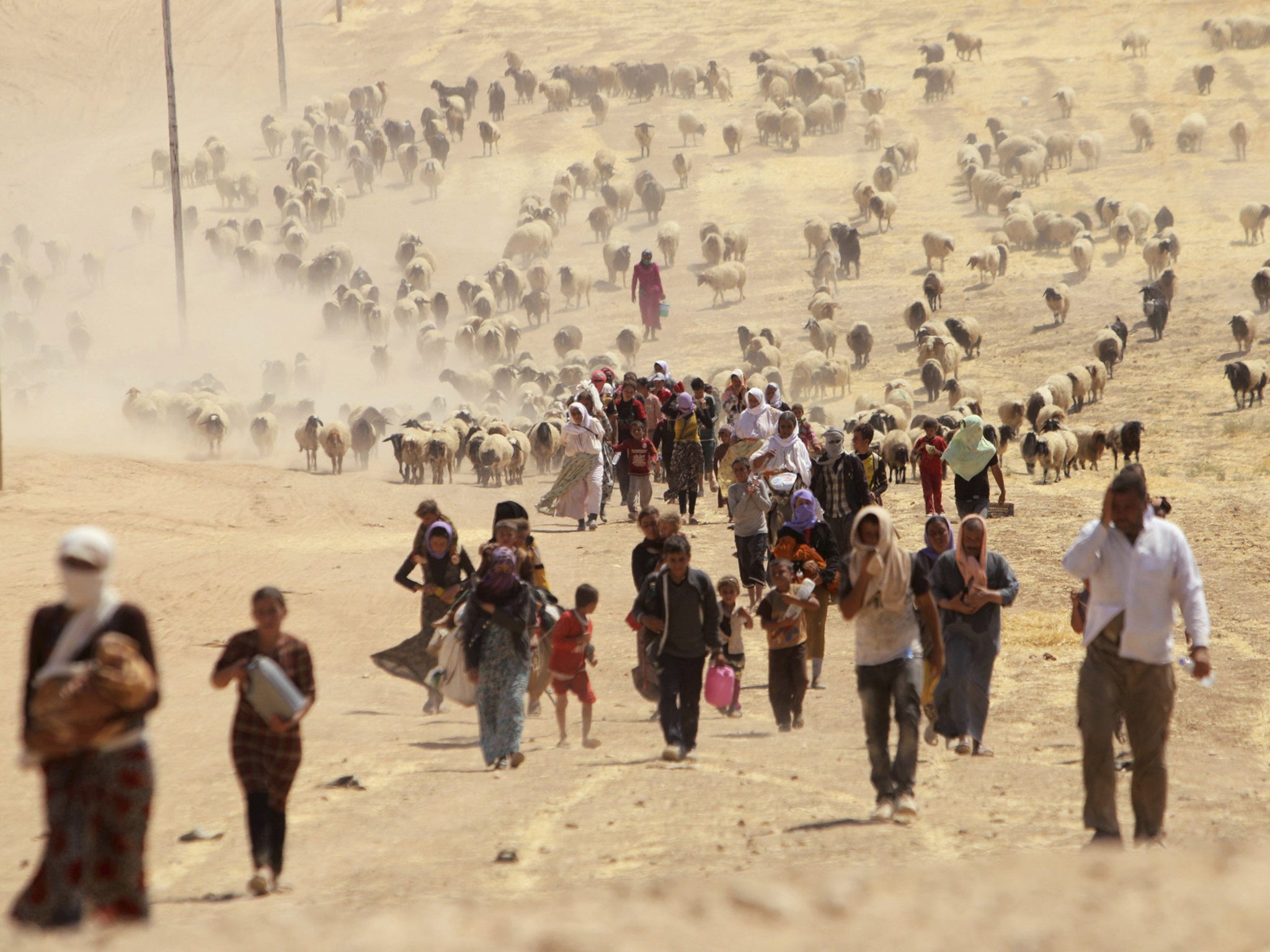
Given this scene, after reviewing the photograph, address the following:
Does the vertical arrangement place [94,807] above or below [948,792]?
above

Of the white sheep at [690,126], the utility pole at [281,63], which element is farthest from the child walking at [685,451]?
the utility pole at [281,63]

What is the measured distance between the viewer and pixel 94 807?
4367 millimetres

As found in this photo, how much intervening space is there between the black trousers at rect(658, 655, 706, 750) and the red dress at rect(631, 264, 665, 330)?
2450 centimetres

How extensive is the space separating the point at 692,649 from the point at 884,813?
1516 mm

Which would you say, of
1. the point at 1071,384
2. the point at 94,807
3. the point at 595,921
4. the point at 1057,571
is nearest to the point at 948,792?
the point at 595,921

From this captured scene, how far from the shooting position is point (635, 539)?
16.2 m

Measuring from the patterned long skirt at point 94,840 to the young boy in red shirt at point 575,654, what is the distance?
3.99 m

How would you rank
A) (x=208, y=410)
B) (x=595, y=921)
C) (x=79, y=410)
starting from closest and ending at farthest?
(x=595, y=921) → (x=208, y=410) → (x=79, y=410)

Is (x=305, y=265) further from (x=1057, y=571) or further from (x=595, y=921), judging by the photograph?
(x=595, y=921)

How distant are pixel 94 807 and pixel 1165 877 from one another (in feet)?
10.3

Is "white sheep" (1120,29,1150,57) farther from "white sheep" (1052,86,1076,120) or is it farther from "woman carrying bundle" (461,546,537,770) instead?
"woman carrying bundle" (461,546,537,770)

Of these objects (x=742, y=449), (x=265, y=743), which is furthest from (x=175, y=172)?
(x=265, y=743)

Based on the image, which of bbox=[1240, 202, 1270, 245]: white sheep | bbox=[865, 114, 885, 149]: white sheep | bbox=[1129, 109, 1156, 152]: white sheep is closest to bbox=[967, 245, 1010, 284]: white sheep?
bbox=[1240, 202, 1270, 245]: white sheep

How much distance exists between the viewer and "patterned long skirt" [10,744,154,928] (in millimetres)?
4293
